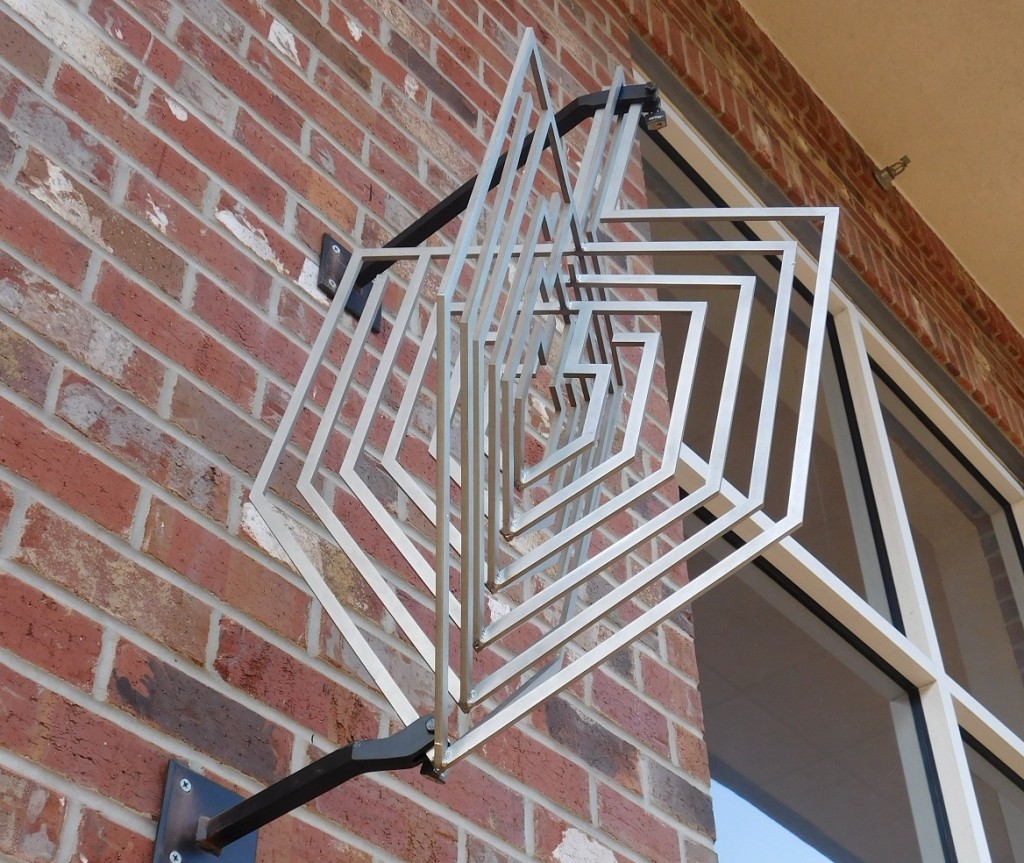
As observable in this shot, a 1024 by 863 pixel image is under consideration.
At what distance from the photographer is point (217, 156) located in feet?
5.04

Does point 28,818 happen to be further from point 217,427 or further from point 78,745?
point 217,427

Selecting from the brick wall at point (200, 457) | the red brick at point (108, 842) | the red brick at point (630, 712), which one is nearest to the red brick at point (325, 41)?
the brick wall at point (200, 457)

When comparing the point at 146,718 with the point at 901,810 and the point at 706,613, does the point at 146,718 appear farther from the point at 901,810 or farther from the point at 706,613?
the point at 901,810

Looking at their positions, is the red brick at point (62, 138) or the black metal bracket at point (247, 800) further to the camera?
the red brick at point (62, 138)

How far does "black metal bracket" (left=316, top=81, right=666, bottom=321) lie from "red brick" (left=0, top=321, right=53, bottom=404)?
37 cm

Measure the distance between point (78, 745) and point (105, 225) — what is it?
1.76 feet

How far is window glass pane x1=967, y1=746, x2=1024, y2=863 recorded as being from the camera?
259cm

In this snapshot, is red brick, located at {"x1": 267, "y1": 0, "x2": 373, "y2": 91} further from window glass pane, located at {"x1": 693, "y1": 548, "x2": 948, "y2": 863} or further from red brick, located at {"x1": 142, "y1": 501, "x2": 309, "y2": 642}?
window glass pane, located at {"x1": 693, "y1": 548, "x2": 948, "y2": 863}

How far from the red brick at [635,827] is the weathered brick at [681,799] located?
0.03 meters

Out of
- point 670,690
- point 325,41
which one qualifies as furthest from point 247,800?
point 325,41

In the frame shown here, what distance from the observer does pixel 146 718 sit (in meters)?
1.11

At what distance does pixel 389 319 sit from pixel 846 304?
6.00 ft

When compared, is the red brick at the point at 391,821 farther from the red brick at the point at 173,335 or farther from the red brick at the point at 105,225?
the red brick at the point at 105,225

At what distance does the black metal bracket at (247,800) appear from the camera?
0.97 m
